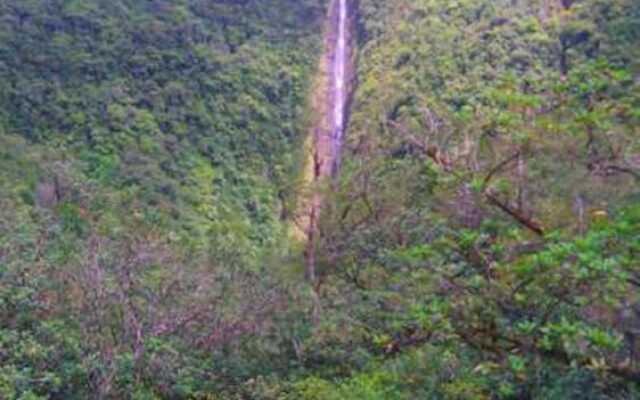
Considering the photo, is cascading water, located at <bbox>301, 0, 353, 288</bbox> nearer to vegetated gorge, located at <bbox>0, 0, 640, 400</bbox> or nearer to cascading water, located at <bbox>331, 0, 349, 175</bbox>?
cascading water, located at <bbox>331, 0, 349, 175</bbox>

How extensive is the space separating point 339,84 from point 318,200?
20.4m

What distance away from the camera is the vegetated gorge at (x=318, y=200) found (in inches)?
261

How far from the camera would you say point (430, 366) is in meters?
8.55

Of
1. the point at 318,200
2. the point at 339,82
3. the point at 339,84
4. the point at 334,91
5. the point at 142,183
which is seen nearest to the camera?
the point at 318,200

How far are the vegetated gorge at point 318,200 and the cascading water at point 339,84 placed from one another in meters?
0.14

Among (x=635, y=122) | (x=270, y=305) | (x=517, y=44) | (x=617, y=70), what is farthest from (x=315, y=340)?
(x=517, y=44)

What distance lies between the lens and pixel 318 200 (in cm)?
2008

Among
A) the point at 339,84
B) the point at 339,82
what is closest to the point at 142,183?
the point at 339,84

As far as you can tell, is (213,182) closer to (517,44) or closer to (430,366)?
(517,44)

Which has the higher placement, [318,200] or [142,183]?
[318,200]

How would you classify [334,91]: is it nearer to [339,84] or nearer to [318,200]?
[339,84]

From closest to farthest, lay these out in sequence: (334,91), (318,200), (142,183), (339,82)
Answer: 1. (318,200)
2. (142,183)
3. (334,91)
4. (339,82)

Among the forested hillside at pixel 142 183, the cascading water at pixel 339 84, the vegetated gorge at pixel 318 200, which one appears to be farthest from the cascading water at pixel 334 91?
the forested hillside at pixel 142 183

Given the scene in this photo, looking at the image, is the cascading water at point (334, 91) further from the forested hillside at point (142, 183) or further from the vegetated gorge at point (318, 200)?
the forested hillside at point (142, 183)
